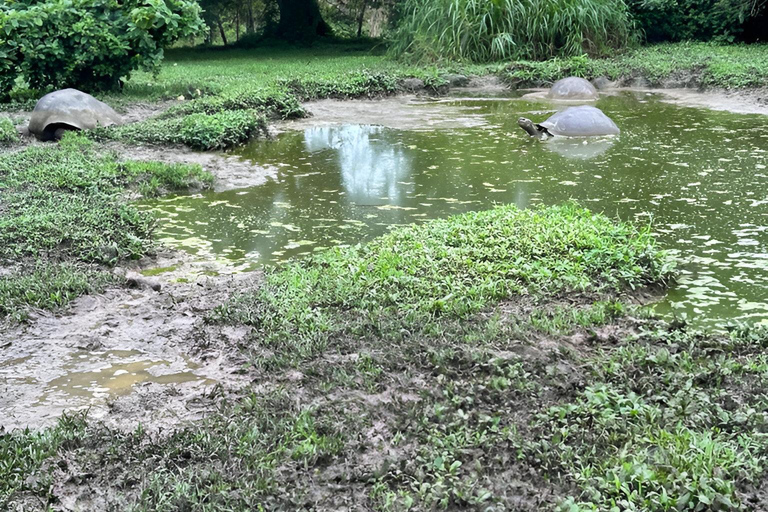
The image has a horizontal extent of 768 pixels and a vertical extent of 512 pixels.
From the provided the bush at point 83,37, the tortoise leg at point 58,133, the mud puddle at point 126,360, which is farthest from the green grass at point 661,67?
the mud puddle at point 126,360

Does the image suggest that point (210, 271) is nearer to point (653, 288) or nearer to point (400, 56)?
point (653, 288)

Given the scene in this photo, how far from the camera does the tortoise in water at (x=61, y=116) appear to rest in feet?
28.1

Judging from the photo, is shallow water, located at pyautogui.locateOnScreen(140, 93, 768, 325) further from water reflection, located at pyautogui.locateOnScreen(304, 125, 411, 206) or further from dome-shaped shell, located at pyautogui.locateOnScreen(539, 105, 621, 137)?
dome-shaped shell, located at pyautogui.locateOnScreen(539, 105, 621, 137)

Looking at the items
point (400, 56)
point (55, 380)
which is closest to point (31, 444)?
point (55, 380)

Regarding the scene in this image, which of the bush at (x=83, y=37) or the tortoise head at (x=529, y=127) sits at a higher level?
the bush at (x=83, y=37)

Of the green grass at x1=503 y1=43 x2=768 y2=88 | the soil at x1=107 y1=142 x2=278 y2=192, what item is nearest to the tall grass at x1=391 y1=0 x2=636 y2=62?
the green grass at x1=503 y1=43 x2=768 y2=88

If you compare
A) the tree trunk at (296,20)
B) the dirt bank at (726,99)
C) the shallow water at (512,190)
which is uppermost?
the tree trunk at (296,20)

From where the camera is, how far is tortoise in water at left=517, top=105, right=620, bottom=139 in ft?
28.6

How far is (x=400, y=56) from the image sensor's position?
15719 mm

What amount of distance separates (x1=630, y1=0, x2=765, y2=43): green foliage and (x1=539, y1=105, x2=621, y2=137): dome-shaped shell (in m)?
8.73

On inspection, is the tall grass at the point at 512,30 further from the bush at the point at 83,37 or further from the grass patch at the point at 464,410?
the grass patch at the point at 464,410

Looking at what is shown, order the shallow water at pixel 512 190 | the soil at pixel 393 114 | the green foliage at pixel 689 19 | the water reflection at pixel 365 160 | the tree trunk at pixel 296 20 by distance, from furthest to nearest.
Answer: the tree trunk at pixel 296 20 → the green foliage at pixel 689 19 → the soil at pixel 393 114 → the water reflection at pixel 365 160 → the shallow water at pixel 512 190

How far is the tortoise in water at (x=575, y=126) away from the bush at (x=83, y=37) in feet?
18.3

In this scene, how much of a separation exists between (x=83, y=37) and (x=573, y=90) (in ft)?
24.8
